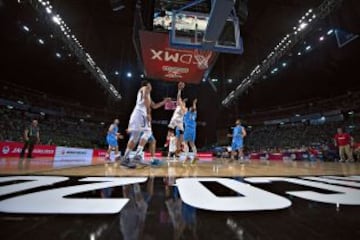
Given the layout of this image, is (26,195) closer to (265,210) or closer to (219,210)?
A: (219,210)

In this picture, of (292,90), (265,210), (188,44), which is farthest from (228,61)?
(265,210)

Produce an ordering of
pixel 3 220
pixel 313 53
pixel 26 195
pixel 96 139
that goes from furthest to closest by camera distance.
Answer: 1. pixel 96 139
2. pixel 313 53
3. pixel 26 195
4. pixel 3 220

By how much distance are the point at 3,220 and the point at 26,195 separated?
51 cm

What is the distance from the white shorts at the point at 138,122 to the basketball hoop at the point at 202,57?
4.99m

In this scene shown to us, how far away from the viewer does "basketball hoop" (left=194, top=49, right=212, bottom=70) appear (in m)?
8.23

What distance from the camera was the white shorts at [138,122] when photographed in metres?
4.24

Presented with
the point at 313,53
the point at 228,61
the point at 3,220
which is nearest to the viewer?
the point at 3,220

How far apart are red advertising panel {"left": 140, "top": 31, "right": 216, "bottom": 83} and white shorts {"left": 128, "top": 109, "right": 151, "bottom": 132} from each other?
14.3ft

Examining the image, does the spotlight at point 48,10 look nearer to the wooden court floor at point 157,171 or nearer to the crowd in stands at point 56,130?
the wooden court floor at point 157,171

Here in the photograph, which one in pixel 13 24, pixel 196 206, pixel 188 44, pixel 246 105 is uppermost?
pixel 13 24

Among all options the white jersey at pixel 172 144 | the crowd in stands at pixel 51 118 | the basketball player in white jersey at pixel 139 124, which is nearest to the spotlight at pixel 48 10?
the basketball player in white jersey at pixel 139 124

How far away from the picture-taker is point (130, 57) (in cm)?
1630

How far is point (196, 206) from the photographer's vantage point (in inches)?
48.5

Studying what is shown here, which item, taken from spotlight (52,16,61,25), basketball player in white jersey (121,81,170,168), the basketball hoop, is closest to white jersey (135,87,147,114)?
basketball player in white jersey (121,81,170,168)
